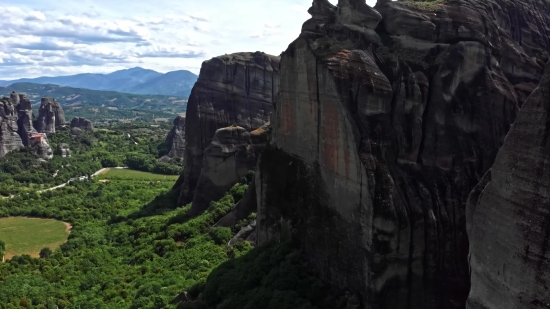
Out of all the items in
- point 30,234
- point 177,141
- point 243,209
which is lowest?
point 30,234

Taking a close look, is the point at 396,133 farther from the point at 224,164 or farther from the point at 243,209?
the point at 224,164

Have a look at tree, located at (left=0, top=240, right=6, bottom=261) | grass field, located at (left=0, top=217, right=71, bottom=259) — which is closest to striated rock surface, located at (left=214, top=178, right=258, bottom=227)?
grass field, located at (left=0, top=217, right=71, bottom=259)

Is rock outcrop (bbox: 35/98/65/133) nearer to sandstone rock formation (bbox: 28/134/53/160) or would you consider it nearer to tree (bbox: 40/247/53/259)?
sandstone rock formation (bbox: 28/134/53/160)

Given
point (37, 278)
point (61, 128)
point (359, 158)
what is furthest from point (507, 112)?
point (61, 128)

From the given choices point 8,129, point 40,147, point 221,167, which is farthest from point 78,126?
point 221,167

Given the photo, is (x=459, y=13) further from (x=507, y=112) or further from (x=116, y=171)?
(x=116, y=171)

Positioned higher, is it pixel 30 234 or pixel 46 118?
pixel 46 118
